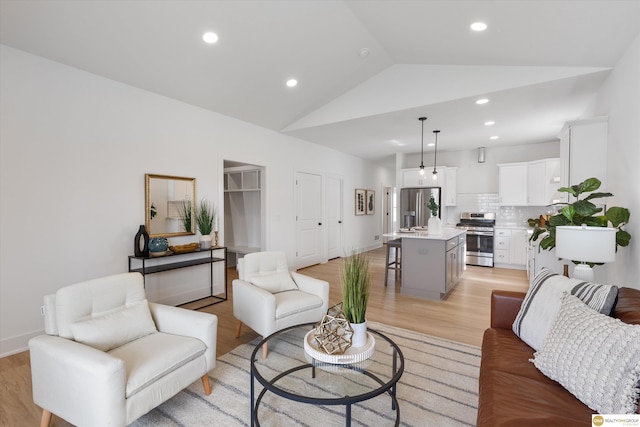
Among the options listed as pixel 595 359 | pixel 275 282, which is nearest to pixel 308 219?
pixel 275 282

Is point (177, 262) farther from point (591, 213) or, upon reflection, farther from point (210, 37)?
point (591, 213)

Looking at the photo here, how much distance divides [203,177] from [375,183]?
6.07 m

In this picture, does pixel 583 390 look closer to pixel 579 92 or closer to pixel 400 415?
pixel 400 415

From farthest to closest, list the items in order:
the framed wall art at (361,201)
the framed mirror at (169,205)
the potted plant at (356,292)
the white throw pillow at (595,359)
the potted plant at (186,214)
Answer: the framed wall art at (361,201)
the potted plant at (186,214)
the framed mirror at (169,205)
the potted plant at (356,292)
the white throw pillow at (595,359)

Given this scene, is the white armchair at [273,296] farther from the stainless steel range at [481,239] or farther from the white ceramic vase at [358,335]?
the stainless steel range at [481,239]

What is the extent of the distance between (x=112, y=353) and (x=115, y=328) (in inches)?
6.1

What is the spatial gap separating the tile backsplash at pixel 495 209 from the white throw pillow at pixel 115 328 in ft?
22.3

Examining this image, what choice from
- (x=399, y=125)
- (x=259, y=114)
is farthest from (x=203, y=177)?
(x=399, y=125)

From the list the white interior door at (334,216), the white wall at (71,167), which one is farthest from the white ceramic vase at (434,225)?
the white wall at (71,167)

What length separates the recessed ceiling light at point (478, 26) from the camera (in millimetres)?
2678

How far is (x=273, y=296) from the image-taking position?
2.61 metres

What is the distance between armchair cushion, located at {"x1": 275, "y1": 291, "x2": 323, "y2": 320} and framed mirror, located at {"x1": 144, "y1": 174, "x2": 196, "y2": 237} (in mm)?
1901

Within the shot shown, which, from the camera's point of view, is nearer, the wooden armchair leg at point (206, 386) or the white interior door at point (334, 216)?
the wooden armchair leg at point (206, 386)

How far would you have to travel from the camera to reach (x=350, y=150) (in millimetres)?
7297
